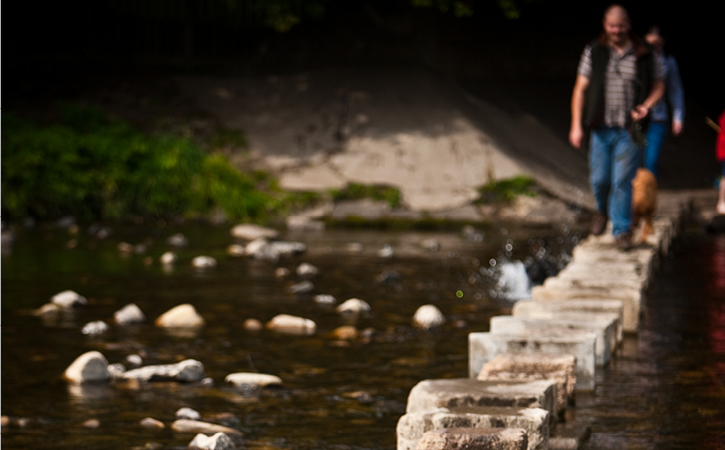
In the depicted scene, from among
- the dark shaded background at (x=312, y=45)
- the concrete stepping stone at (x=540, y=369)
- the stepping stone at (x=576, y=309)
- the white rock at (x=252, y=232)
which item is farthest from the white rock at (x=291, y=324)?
the dark shaded background at (x=312, y=45)

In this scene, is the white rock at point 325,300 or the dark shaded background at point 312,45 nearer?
the white rock at point 325,300

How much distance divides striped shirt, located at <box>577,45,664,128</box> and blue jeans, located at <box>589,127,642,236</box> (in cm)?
11

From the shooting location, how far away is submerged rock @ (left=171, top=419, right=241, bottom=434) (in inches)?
161

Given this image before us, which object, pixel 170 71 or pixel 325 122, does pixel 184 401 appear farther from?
pixel 170 71

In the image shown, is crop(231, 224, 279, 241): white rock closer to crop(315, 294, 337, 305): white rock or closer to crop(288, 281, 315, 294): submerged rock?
crop(288, 281, 315, 294): submerged rock

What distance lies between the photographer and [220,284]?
8.31m

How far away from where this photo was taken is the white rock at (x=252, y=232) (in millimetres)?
12156

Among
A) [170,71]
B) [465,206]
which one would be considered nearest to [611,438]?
[465,206]

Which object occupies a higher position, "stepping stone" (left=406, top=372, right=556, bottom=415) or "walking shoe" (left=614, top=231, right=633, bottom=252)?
"walking shoe" (left=614, top=231, right=633, bottom=252)

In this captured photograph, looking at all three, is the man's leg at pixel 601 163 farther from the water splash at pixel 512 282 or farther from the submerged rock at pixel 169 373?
the submerged rock at pixel 169 373

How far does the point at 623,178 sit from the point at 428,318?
184 centimetres

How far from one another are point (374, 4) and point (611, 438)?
1583cm

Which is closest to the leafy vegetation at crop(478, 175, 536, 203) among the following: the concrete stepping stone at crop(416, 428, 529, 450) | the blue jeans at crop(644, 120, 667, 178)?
the blue jeans at crop(644, 120, 667, 178)

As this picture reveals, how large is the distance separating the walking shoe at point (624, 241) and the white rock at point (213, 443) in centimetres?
425
